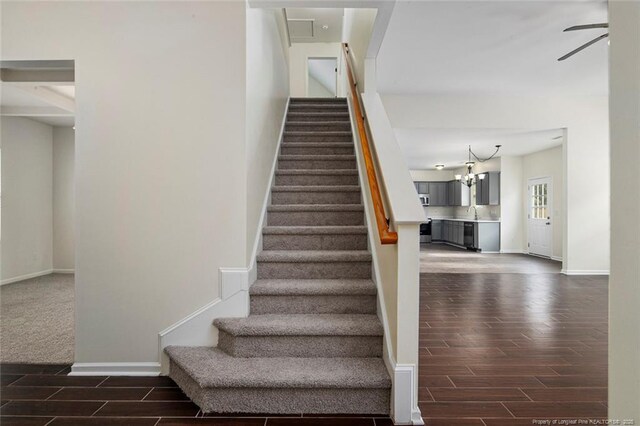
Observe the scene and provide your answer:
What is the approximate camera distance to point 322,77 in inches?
439

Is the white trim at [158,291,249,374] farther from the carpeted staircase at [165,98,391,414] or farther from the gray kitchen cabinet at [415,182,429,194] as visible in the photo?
the gray kitchen cabinet at [415,182,429,194]

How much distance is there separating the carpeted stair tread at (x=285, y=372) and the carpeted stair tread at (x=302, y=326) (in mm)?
151

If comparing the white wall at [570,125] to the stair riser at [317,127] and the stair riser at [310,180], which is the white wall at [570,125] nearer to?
the stair riser at [317,127]

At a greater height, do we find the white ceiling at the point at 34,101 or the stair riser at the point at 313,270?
the white ceiling at the point at 34,101

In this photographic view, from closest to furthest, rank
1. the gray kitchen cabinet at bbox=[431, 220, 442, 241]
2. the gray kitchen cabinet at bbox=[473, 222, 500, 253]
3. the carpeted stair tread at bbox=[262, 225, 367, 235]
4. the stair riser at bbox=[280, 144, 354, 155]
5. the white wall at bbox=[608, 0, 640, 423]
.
A: the white wall at bbox=[608, 0, 640, 423], the carpeted stair tread at bbox=[262, 225, 367, 235], the stair riser at bbox=[280, 144, 354, 155], the gray kitchen cabinet at bbox=[473, 222, 500, 253], the gray kitchen cabinet at bbox=[431, 220, 442, 241]

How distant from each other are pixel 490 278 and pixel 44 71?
6104 millimetres

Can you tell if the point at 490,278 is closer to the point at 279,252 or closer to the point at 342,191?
the point at 342,191

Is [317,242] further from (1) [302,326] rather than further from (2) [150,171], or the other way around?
(2) [150,171]

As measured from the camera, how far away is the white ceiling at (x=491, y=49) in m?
3.62

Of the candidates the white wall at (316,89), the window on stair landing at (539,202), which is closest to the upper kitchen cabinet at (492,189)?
the window on stair landing at (539,202)

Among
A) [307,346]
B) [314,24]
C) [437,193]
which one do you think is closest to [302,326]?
[307,346]

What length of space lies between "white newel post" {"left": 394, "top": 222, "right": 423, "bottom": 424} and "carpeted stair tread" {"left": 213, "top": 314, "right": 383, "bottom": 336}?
0.31 meters

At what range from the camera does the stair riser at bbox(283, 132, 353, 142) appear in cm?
469

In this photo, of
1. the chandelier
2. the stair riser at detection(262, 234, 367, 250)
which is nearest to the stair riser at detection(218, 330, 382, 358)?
the stair riser at detection(262, 234, 367, 250)
